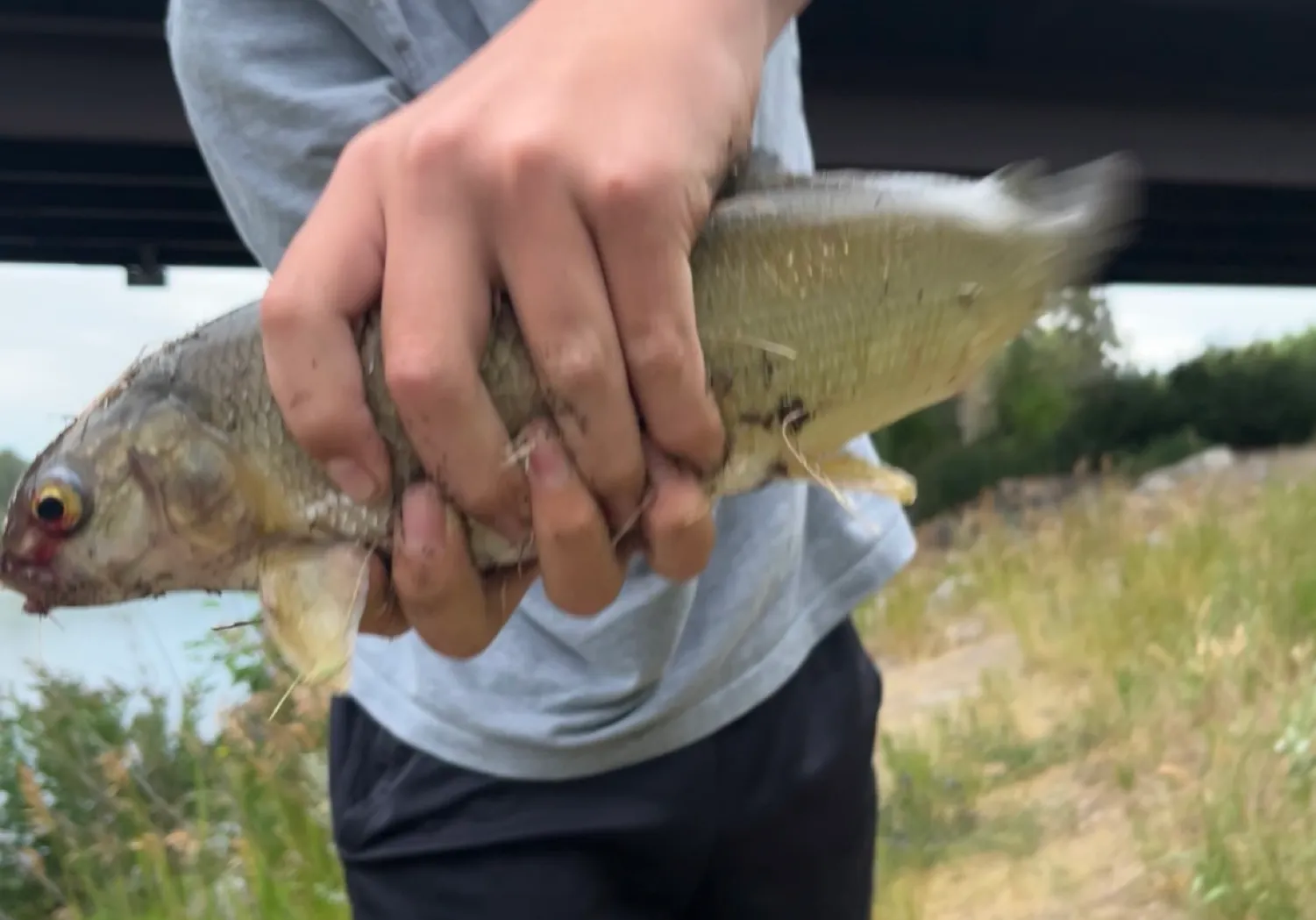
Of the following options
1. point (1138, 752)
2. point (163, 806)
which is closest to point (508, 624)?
point (1138, 752)

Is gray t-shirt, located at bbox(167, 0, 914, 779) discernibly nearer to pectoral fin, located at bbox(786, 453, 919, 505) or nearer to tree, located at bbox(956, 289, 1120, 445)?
pectoral fin, located at bbox(786, 453, 919, 505)

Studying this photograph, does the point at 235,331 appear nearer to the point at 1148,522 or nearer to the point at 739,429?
the point at 739,429

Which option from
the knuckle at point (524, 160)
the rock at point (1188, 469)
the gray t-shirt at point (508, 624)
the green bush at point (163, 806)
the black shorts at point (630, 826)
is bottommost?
the rock at point (1188, 469)

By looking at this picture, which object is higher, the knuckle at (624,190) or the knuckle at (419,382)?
the knuckle at (624,190)

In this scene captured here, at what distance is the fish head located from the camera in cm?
58

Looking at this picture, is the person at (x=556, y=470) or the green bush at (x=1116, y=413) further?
the green bush at (x=1116, y=413)

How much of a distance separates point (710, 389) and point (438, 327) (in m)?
0.16

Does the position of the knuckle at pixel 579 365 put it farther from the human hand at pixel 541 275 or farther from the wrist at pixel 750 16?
the wrist at pixel 750 16

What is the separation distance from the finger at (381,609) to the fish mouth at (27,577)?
0.16 meters

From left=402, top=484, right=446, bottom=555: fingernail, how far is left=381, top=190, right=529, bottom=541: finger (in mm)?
40

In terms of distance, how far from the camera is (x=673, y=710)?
75 cm

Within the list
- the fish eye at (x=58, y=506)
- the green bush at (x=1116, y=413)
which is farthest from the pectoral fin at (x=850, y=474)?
the green bush at (x=1116, y=413)

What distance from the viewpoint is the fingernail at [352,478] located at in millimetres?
561

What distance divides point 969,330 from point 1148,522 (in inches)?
129
